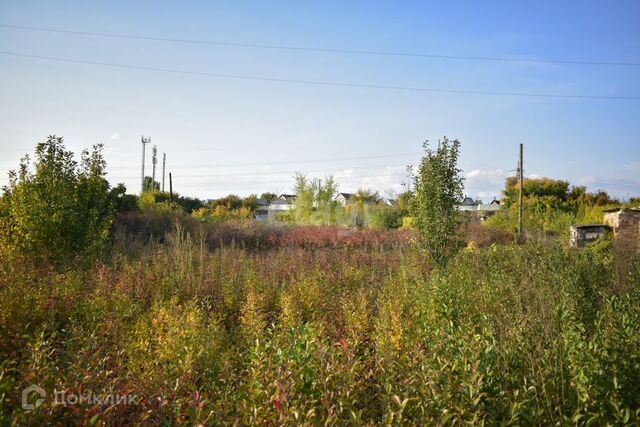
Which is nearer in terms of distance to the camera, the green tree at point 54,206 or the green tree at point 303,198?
the green tree at point 54,206

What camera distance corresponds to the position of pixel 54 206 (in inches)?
316

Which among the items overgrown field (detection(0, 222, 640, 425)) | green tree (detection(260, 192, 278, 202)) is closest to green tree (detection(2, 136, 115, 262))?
overgrown field (detection(0, 222, 640, 425))

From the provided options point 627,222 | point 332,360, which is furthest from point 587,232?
point 332,360

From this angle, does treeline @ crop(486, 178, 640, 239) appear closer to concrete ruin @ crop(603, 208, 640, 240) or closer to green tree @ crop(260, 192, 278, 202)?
concrete ruin @ crop(603, 208, 640, 240)

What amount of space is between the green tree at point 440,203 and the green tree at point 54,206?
6520 millimetres

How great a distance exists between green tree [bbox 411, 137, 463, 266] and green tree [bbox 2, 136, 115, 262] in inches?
257

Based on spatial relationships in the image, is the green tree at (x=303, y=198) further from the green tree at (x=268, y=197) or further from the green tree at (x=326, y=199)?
the green tree at (x=268, y=197)

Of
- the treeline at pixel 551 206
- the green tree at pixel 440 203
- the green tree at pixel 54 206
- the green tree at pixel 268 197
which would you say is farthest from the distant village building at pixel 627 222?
the green tree at pixel 268 197

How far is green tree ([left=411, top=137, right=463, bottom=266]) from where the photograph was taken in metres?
9.36

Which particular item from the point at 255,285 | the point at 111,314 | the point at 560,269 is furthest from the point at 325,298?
the point at 560,269

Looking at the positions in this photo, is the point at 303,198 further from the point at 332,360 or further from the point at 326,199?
the point at 332,360

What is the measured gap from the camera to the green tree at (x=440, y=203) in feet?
30.7

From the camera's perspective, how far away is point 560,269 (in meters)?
6.66

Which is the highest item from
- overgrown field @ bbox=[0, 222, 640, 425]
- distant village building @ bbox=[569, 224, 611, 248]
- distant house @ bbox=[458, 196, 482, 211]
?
distant house @ bbox=[458, 196, 482, 211]
